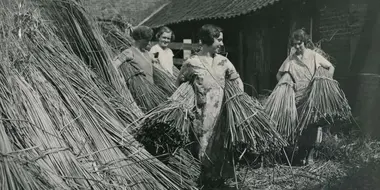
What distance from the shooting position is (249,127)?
12.7 ft

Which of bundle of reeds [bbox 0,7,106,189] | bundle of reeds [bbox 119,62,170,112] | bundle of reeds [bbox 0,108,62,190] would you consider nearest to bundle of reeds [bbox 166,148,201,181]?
bundle of reeds [bbox 119,62,170,112]

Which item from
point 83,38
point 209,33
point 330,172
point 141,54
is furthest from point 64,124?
point 330,172

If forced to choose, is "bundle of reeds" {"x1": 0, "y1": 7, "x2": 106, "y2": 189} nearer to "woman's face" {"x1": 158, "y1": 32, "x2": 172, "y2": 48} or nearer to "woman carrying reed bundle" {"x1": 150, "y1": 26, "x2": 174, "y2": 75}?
"woman carrying reed bundle" {"x1": 150, "y1": 26, "x2": 174, "y2": 75}

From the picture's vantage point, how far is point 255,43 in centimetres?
1045

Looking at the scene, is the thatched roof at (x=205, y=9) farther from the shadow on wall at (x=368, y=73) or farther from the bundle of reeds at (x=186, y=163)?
the bundle of reeds at (x=186, y=163)

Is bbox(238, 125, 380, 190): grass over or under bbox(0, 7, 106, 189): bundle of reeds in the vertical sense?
under

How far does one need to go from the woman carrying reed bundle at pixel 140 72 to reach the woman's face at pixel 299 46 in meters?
1.80

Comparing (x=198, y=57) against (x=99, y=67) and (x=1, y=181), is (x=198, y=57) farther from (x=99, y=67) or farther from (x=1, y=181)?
(x=1, y=181)

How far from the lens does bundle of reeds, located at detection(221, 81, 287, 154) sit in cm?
383

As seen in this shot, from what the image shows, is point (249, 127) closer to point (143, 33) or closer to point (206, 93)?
point (206, 93)

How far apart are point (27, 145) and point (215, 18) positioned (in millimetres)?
7757

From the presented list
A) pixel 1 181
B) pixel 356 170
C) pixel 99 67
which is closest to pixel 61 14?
pixel 99 67

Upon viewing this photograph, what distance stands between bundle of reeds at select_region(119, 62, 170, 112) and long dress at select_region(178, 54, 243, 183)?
24.5 inches

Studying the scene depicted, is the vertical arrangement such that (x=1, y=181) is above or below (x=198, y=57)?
below
